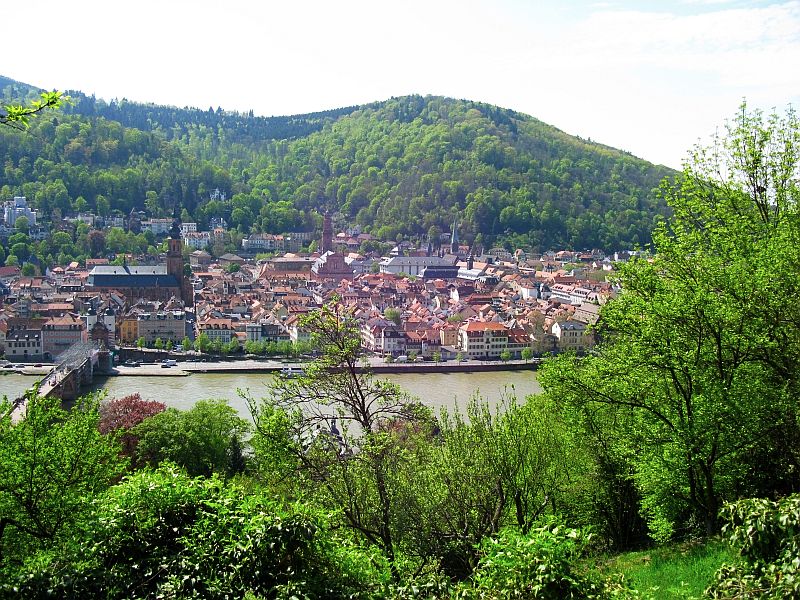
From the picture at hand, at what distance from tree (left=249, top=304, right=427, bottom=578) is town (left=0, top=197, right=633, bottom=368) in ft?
43.3

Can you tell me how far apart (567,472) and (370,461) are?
225 cm

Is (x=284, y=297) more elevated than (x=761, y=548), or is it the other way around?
(x=284, y=297)

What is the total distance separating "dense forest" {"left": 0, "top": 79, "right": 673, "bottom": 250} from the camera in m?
52.6

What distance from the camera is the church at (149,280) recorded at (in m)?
33.2

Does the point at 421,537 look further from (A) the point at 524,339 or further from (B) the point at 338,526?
(A) the point at 524,339

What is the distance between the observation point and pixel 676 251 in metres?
5.26

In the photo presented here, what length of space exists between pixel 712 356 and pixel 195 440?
8.50 m

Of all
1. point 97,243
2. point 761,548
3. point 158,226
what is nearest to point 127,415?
point 761,548

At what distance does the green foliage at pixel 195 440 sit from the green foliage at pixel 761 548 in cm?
927

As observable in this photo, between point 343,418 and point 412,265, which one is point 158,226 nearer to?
point 412,265

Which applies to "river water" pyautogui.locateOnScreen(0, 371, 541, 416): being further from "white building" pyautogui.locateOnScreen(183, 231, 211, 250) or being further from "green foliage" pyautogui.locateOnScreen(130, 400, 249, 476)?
"white building" pyautogui.locateOnScreen(183, 231, 211, 250)

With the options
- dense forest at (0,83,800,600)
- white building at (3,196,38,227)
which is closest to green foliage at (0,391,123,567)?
dense forest at (0,83,800,600)

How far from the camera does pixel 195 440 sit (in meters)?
11.6

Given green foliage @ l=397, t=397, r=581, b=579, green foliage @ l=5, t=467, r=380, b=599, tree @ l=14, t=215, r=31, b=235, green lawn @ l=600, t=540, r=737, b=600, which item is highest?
tree @ l=14, t=215, r=31, b=235
